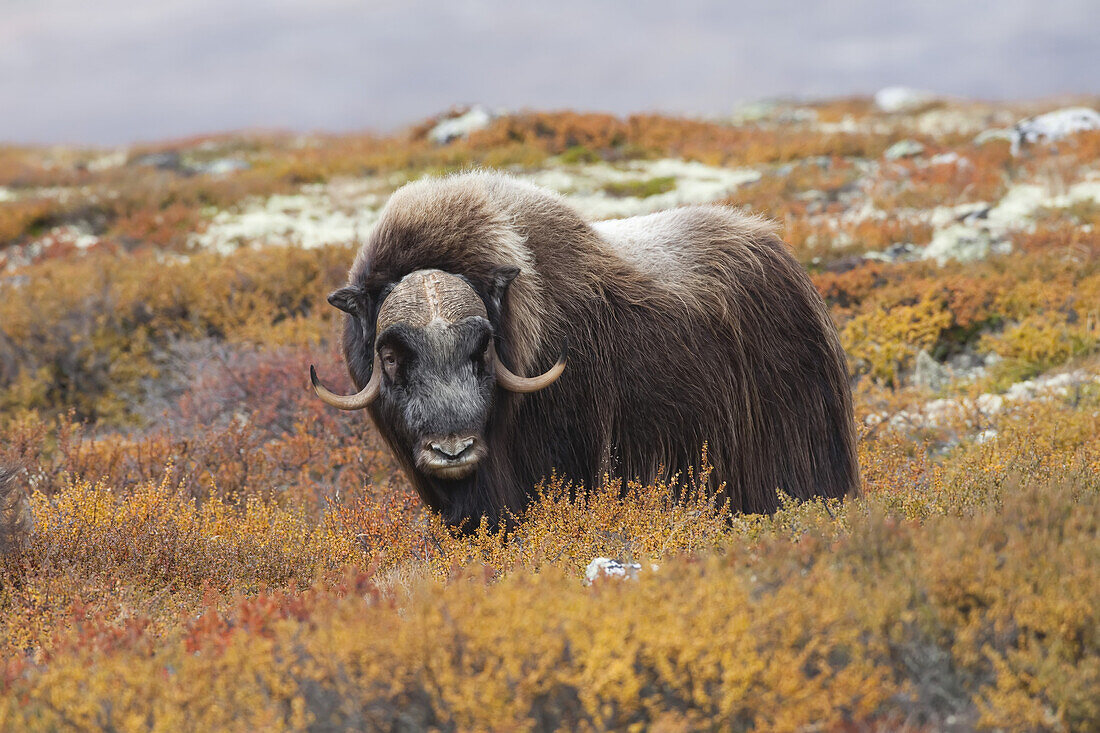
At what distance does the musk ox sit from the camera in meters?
3.62

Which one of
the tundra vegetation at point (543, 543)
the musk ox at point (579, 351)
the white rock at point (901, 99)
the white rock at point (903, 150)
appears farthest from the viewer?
the white rock at point (901, 99)

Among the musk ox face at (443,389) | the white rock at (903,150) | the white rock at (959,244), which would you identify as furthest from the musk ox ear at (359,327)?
the white rock at (903,150)

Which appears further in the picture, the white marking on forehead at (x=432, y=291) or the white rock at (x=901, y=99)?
the white rock at (x=901, y=99)

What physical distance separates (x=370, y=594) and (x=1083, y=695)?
1967 mm

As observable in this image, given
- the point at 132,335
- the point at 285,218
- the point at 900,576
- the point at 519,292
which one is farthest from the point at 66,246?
the point at 900,576

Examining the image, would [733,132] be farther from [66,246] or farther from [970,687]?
[970,687]

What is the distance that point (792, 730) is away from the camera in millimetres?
1958

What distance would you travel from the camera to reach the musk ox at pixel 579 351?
362cm

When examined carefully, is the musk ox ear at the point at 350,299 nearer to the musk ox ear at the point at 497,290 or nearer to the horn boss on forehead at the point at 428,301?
the horn boss on forehead at the point at 428,301

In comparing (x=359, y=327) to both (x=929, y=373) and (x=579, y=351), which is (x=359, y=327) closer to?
(x=579, y=351)

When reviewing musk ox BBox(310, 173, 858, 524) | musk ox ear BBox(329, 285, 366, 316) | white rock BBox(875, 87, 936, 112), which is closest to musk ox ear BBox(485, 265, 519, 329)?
musk ox BBox(310, 173, 858, 524)

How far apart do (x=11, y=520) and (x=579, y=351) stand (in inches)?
96.7

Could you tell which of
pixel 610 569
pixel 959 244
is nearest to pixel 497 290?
pixel 610 569

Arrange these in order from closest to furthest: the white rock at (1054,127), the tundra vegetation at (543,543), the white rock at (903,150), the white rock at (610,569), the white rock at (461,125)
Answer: the tundra vegetation at (543,543) < the white rock at (610,569) < the white rock at (1054,127) < the white rock at (903,150) < the white rock at (461,125)
